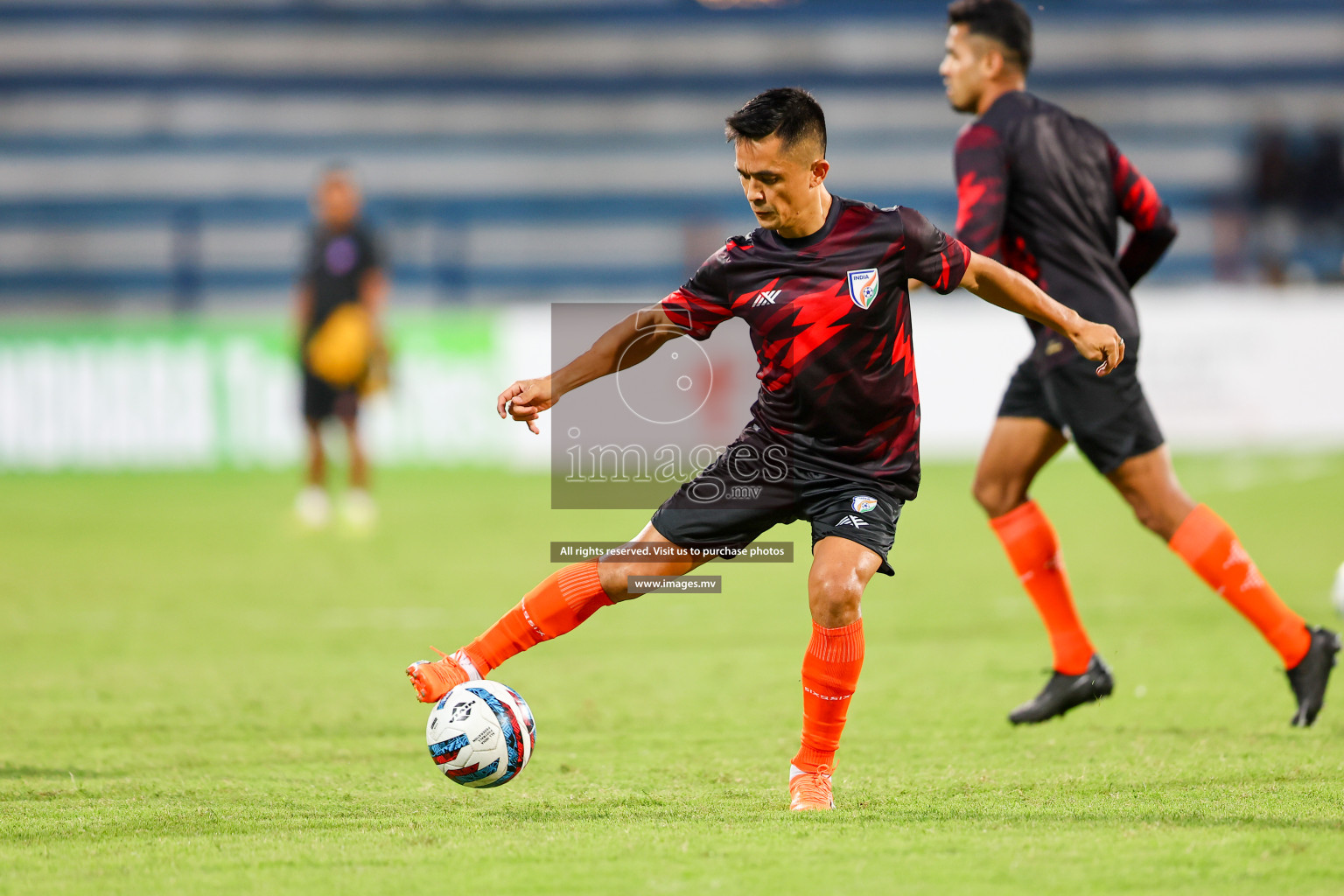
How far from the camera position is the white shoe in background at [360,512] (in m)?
10.1

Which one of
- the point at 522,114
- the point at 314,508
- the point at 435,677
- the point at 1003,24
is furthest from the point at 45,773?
the point at 522,114

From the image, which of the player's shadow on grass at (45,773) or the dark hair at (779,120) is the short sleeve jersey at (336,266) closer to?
the player's shadow on grass at (45,773)

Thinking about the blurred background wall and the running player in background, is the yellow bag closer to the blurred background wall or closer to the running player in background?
the running player in background

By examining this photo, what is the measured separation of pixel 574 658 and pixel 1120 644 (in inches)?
87.8

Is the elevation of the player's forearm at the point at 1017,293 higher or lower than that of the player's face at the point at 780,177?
lower

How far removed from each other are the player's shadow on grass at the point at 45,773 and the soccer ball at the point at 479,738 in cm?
105

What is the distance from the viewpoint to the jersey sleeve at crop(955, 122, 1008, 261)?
4.36 meters

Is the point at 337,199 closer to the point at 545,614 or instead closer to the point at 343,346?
the point at 343,346

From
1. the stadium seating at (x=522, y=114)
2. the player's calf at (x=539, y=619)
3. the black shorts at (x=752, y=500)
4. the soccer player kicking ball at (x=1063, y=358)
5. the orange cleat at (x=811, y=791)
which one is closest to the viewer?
the orange cleat at (x=811, y=791)

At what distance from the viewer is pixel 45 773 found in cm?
397

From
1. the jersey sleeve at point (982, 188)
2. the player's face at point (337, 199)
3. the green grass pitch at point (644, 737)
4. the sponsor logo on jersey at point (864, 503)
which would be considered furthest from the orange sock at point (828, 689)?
the player's face at point (337, 199)

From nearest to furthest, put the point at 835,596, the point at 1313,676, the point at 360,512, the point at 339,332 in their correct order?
1. the point at 835,596
2. the point at 1313,676
3. the point at 360,512
4. the point at 339,332

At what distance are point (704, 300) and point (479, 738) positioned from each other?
1247mm

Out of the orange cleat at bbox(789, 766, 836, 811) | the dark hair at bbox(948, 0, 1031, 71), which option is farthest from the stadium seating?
the orange cleat at bbox(789, 766, 836, 811)
